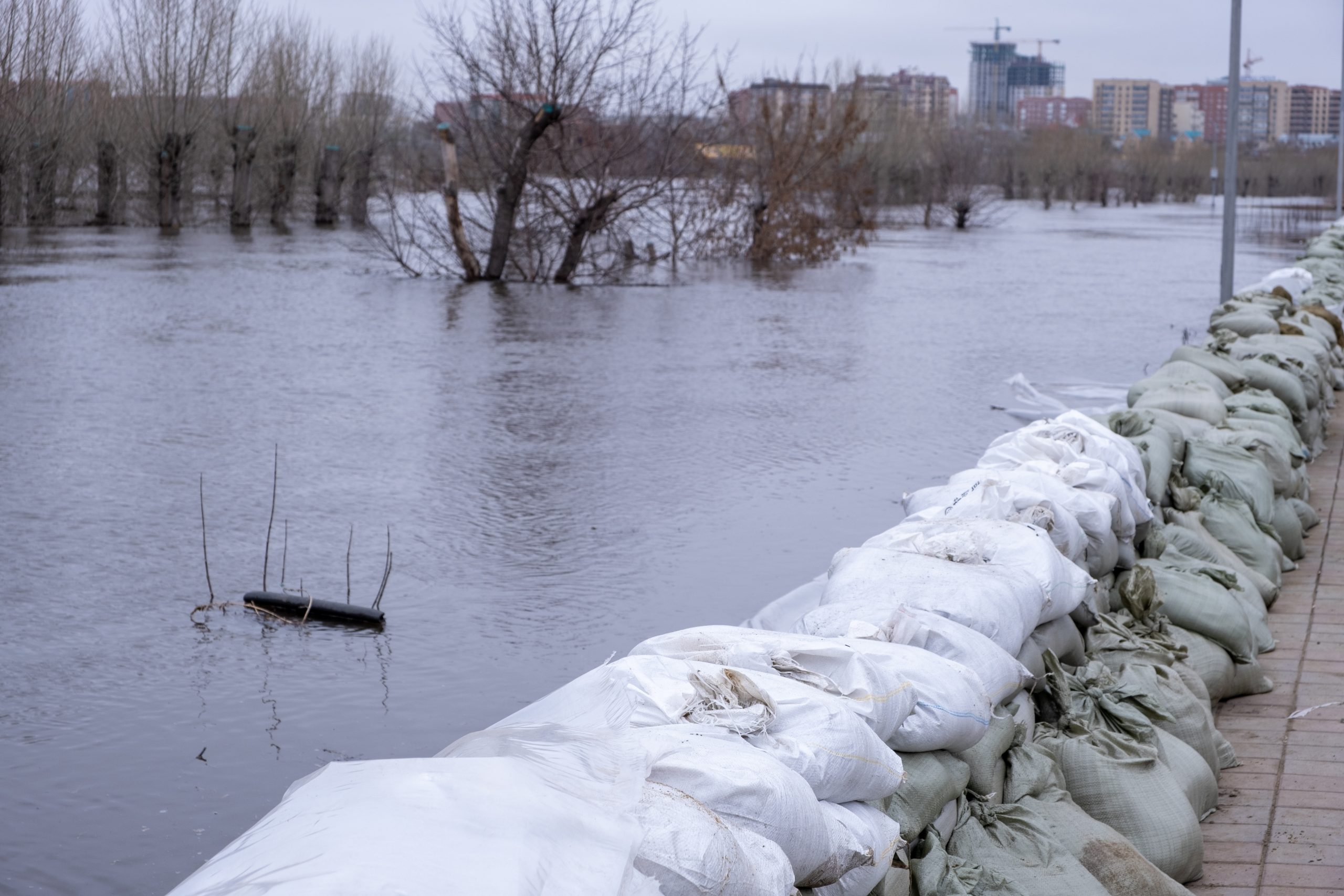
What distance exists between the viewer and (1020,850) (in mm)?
2855

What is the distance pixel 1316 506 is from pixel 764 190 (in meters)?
15.8

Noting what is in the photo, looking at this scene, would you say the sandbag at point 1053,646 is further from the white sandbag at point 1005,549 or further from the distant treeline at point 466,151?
the distant treeline at point 466,151

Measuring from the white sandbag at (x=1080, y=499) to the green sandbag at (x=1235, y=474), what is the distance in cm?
129

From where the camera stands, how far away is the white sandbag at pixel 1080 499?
430 centimetres

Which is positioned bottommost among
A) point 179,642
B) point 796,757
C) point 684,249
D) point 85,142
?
point 179,642

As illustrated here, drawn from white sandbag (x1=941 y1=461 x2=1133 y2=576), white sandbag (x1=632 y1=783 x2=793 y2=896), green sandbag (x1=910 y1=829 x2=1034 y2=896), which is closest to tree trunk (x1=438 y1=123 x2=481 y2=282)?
white sandbag (x1=941 y1=461 x2=1133 y2=576)

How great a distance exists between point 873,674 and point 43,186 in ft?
92.1

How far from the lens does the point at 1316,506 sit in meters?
6.64

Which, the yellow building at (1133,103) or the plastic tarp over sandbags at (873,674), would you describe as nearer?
the plastic tarp over sandbags at (873,674)

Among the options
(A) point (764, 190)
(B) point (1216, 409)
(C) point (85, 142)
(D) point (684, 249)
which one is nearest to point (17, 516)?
(B) point (1216, 409)

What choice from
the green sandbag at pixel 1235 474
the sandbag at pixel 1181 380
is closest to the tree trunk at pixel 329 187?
the sandbag at pixel 1181 380

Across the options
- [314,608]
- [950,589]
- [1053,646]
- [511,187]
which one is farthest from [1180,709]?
[511,187]

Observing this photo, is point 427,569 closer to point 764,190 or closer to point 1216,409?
point 1216,409

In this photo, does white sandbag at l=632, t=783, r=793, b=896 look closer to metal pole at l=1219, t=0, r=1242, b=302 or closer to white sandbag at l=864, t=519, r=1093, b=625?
white sandbag at l=864, t=519, r=1093, b=625
